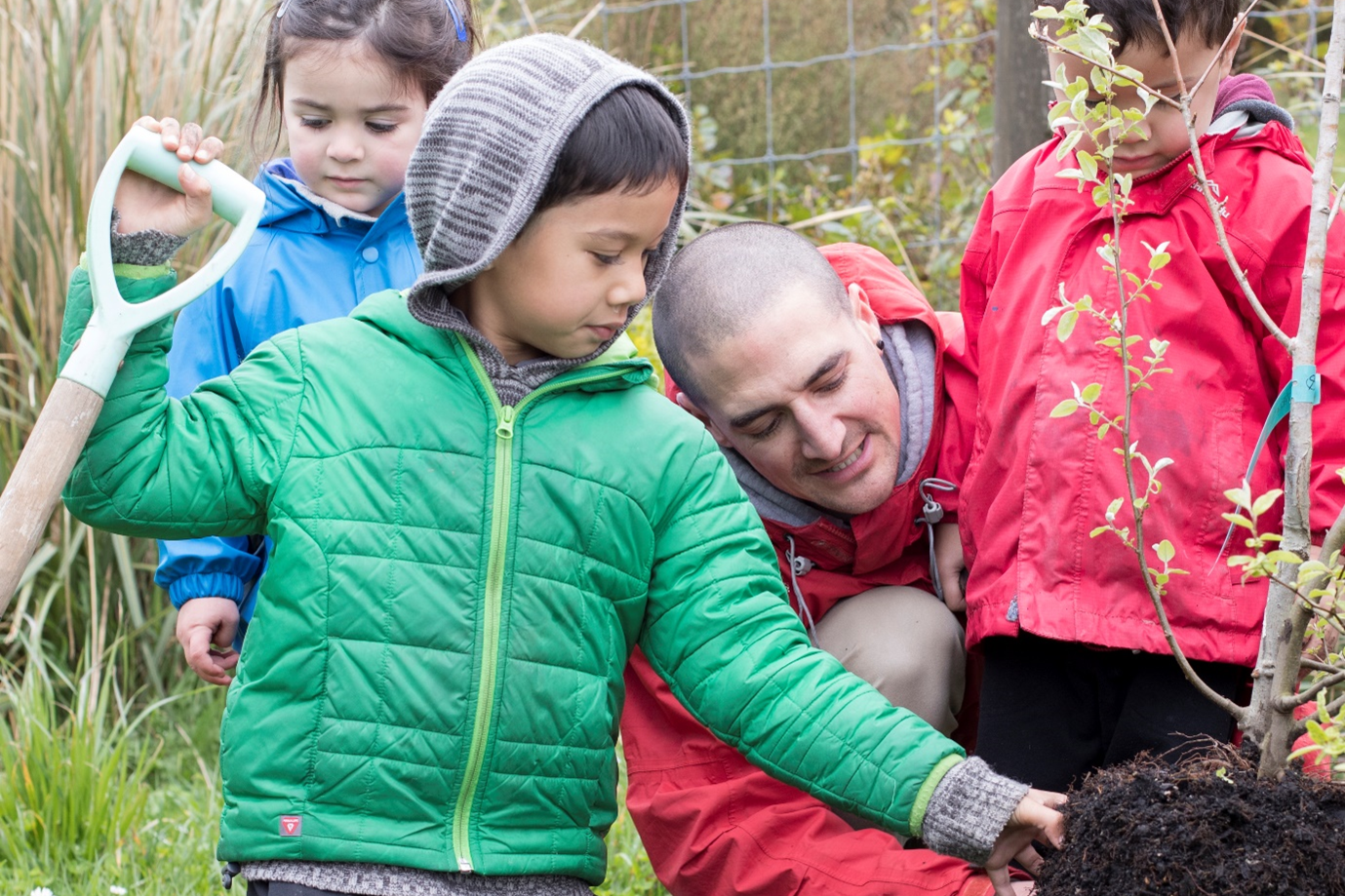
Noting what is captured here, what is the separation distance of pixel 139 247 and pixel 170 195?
90 millimetres

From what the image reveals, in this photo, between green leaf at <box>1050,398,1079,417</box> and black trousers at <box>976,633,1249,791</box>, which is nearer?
green leaf at <box>1050,398,1079,417</box>

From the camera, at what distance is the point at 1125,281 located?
2.39 metres

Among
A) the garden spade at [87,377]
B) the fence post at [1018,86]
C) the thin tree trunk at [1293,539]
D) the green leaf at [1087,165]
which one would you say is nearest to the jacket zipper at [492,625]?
the garden spade at [87,377]

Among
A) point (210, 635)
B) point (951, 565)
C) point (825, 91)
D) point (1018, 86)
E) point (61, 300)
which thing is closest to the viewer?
point (210, 635)

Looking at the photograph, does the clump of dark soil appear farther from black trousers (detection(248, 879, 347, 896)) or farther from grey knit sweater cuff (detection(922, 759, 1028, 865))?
black trousers (detection(248, 879, 347, 896))

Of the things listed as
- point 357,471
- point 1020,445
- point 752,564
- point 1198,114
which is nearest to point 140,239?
point 357,471

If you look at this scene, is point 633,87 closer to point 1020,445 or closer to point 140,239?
point 140,239

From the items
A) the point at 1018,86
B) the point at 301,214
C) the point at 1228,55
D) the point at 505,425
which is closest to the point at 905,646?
the point at 505,425

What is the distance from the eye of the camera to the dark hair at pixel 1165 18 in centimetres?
225

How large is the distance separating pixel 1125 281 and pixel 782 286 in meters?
0.63

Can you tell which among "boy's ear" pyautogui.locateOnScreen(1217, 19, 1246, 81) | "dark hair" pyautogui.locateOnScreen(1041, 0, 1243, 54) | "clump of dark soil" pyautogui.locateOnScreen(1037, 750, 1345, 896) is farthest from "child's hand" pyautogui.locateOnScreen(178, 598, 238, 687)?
"boy's ear" pyautogui.locateOnScreen(1217, 19, 1246, 81)

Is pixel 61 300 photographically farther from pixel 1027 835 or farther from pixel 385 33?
pixel 1027 835

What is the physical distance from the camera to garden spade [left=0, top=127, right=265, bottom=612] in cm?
181

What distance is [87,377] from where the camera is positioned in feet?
6.03
